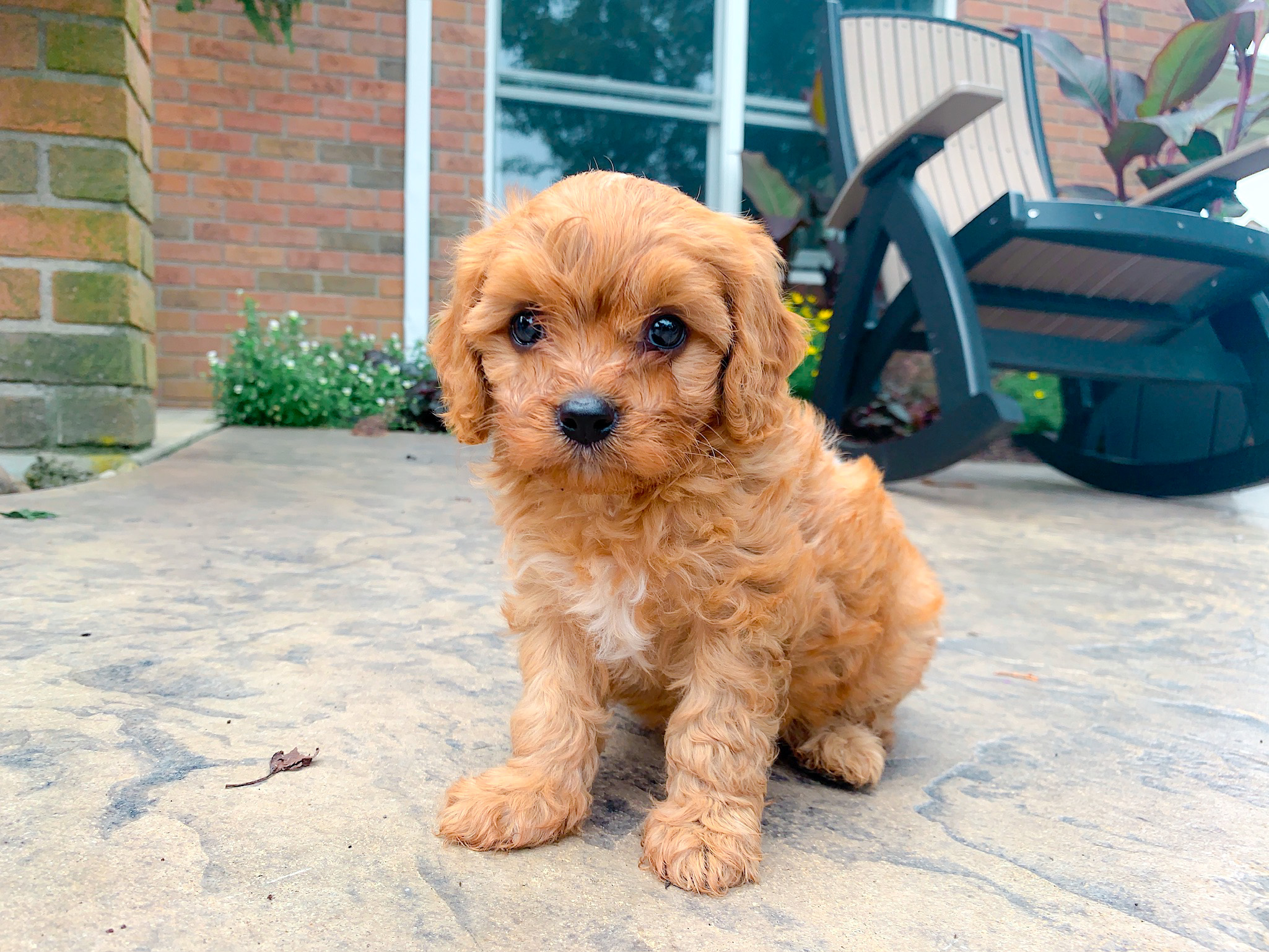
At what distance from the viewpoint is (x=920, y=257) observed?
502 cm

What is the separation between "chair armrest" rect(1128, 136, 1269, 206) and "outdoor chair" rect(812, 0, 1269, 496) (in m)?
0.01

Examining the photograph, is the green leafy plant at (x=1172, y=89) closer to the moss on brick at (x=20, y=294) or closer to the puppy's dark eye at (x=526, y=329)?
the puppy's dark eye at (x=526, y=329)

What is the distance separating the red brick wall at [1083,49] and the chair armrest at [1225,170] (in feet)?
13.5

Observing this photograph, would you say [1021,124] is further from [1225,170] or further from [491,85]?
[491,85]

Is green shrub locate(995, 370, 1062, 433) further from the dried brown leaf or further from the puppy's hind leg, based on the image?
the puppy's hind leg

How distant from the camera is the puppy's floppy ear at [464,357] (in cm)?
178

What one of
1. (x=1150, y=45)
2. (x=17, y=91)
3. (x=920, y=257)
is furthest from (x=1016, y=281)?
(x=1150, y=45)

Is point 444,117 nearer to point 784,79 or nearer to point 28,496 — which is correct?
point 784,79

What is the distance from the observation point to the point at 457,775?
183cm

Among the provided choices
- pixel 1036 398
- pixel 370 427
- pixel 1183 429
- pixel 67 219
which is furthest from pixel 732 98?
pixel 67 219

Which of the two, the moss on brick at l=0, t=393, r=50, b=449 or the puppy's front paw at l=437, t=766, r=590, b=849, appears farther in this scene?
the moss on brick at l=0, t=393, r=50, b=449

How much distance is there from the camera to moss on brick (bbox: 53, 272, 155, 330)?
169 inches

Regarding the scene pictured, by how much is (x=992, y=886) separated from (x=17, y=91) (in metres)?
5.05

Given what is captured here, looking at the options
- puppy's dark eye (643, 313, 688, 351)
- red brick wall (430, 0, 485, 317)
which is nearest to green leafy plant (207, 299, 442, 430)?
red brick wall (430, 0, 485, 317)
